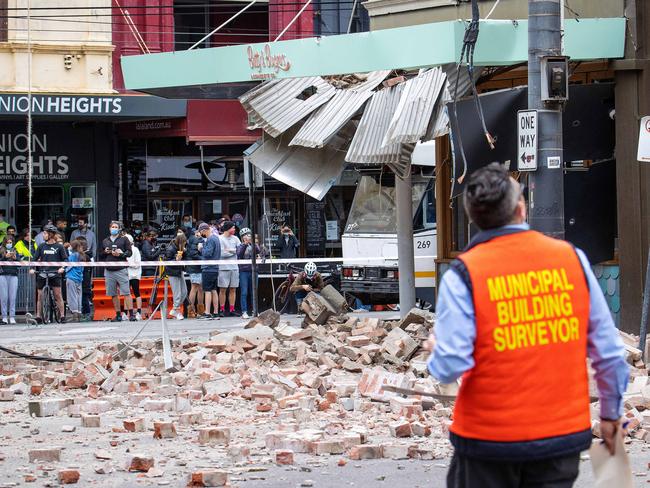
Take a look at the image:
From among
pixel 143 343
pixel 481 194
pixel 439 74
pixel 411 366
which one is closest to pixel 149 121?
pixel 143 343

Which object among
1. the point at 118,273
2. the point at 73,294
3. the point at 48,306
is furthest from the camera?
the point at 73,294

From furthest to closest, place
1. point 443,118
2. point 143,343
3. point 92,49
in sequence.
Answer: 1. point 92,49
2. point 143,343
3. point 443,118

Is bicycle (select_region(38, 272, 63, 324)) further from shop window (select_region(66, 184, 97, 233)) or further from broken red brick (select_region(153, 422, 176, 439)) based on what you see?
broken red brick (select_region(153, 422, 176, 439))

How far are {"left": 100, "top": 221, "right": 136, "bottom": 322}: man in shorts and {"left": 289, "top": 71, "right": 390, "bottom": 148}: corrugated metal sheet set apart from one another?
28.7 feet

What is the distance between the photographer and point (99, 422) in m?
9.77

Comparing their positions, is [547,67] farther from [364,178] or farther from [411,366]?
[364,178]

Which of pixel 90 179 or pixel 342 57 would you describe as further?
pixel 90 179

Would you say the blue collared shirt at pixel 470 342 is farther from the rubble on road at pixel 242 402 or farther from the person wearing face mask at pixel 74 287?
the person wearing face mask at pixel 74 287

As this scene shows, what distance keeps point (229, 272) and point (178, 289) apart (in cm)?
105

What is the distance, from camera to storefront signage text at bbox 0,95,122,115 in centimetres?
2639

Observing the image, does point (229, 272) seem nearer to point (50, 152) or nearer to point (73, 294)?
point (73, 294)

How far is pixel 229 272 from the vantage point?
23.2 meters

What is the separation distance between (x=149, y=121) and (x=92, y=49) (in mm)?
2239

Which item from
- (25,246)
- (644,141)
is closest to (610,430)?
(644,141)
